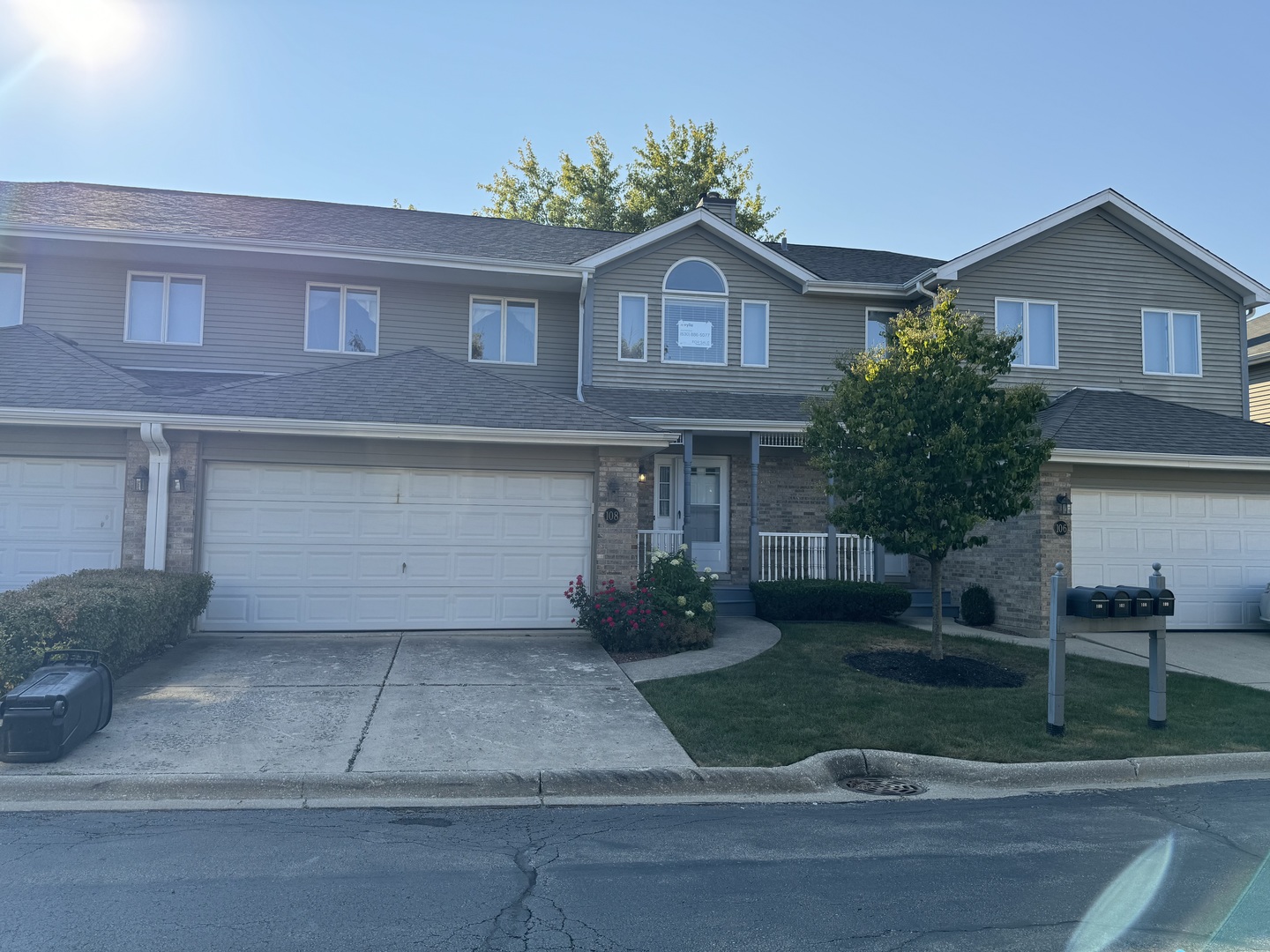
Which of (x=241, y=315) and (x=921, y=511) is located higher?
(x=241, y=315)

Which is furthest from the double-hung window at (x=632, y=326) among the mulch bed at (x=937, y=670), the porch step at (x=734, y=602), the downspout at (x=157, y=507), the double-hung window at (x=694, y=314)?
the downspout at (x=157, y=507)

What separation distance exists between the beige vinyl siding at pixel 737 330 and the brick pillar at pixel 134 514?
7.35 metres

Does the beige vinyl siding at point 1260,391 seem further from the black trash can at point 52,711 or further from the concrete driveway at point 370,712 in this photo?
the black trash can at point 52,711

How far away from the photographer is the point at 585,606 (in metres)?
11.7

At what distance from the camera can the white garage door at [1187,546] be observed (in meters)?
13.7

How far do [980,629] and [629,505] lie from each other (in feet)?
19.3

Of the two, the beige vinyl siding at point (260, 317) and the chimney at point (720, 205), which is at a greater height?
the chimney at point (720, 205)

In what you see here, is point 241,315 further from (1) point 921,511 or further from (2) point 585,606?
(1) point 921,511

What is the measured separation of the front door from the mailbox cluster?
28.5 ft

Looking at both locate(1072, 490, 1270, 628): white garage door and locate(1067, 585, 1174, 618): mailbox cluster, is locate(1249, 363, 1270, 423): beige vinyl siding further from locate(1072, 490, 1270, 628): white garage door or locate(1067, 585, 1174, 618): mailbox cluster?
locate(1067, 585, 1174, 618): mailbox cluster

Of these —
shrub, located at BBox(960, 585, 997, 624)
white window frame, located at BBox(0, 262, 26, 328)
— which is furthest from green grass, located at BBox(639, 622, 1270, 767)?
white window frame, located at BBox(0, 262, 26, 328)

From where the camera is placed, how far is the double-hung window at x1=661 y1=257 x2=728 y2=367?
16.4m

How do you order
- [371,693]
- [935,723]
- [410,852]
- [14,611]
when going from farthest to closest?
1. [371,693]
2. [935,723]
3. [14,611]
4. [410,852]

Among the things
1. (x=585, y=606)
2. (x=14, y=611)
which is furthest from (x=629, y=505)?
(x=14, y=611)
